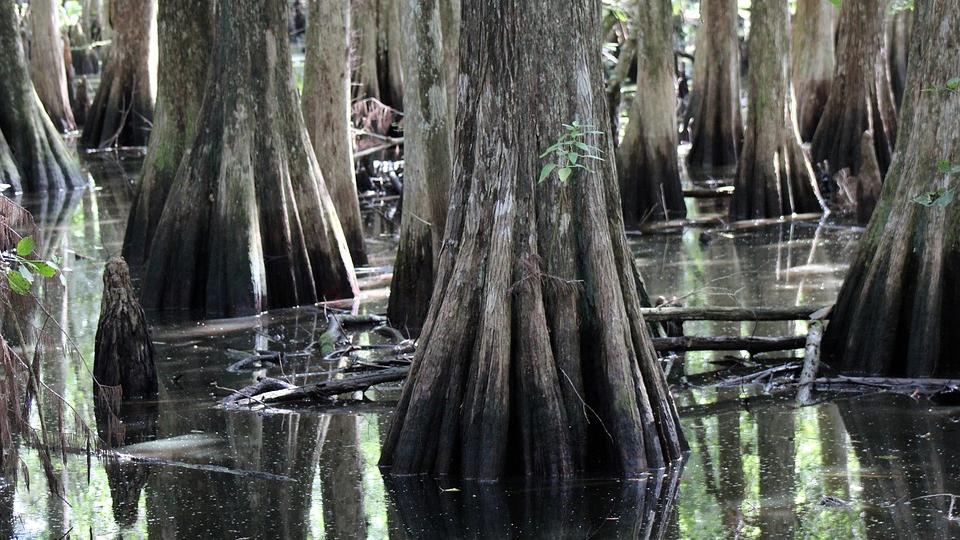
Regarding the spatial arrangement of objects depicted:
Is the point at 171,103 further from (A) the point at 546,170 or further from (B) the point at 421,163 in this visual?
(A) the point at 546,170

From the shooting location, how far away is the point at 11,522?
6414 mm

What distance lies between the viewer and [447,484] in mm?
6754

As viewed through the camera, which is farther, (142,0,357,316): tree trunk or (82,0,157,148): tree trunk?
(82,0,157,148): tree trunk

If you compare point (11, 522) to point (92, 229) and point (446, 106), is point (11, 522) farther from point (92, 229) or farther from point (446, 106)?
point (92, 229)

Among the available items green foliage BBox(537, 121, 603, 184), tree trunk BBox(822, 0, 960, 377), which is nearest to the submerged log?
green foliage BBox(537, 121, 603, 184)

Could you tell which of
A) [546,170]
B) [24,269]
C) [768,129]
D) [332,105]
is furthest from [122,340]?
[768,129]

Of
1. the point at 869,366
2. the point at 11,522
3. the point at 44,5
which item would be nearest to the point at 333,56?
the point at 869,366

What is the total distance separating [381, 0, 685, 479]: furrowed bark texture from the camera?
6762 mm

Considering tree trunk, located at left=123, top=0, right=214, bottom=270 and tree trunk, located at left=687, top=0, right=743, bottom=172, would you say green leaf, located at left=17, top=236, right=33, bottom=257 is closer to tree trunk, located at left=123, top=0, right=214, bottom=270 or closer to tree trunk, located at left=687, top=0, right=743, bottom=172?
tree trunk, located at left=123, top=0, right=214, bottom=270

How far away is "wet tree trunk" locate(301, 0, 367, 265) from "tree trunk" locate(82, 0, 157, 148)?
12503 mm

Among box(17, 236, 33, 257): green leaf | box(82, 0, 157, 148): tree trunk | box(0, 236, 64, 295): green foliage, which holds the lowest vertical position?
box(0, 236, 64, 295): green foliage

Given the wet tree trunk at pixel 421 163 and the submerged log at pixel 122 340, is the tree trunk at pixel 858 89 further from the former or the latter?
the submerged log at pixel 122 340

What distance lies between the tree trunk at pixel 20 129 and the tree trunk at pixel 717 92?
9.71 meters

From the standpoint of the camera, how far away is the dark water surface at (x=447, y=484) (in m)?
6.22
